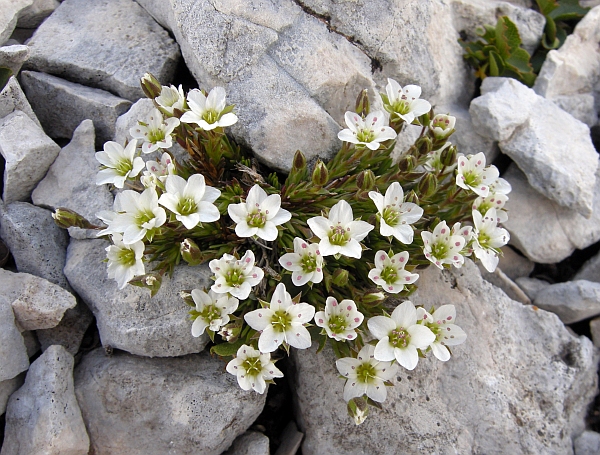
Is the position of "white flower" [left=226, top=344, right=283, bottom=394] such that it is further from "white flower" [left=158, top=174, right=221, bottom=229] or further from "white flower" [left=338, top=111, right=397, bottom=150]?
"white flower" [left=338, top=111, right=397, bottom=150]

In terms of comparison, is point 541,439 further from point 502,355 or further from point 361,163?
point 361,163

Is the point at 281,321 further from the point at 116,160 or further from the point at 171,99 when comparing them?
the point at 171,99

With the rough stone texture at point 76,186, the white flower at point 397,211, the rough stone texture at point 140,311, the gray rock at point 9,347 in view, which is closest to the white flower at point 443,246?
the white flower at point 397,211

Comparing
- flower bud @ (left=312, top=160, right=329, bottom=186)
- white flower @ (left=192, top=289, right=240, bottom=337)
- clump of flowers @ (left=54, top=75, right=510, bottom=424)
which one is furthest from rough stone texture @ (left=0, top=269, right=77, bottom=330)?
flower bud @ (left=312, top=160, right=329, bottom=186)

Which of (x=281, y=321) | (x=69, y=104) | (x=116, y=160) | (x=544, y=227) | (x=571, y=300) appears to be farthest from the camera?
(x=544, y=227)

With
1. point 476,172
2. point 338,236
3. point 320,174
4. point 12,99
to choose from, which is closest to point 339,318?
point 338,236

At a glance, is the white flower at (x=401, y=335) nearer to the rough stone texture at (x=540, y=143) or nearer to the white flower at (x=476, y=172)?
the white flower at (x=476, y=172)

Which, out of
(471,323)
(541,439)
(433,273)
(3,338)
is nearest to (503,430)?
(541,439)
